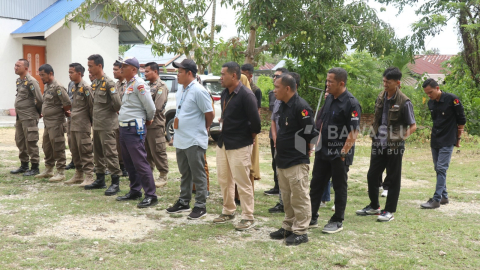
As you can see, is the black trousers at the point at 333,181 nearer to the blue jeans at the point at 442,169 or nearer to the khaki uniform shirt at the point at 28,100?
the blue jeans at the point at 442,169

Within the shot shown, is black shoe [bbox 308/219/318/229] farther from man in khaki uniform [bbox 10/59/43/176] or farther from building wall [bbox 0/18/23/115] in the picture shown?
building wall [bbox 0/18/23/115]

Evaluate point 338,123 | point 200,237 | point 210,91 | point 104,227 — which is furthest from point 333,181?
point 210,91

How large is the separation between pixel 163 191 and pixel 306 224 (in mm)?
2904

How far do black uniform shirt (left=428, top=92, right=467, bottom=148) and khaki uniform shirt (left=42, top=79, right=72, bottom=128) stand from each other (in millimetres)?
5574

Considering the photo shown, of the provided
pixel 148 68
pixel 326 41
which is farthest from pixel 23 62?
pixel 326 41

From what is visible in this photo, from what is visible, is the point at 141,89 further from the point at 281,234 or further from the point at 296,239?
the point at 296,239

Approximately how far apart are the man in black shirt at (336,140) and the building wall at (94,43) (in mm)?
12160

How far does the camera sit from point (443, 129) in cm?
636

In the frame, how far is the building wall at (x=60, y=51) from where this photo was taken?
1563 cm

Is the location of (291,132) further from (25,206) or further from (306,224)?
(25,206)

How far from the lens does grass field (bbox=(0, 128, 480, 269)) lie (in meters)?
4.06

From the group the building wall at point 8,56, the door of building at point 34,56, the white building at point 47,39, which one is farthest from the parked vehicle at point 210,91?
the building wall at point 8,56

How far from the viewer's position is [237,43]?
1268 centimetres

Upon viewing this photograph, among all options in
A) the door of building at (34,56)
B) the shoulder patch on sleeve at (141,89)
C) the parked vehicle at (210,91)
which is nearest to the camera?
the shoulder patch on sleeve at (141,89)
